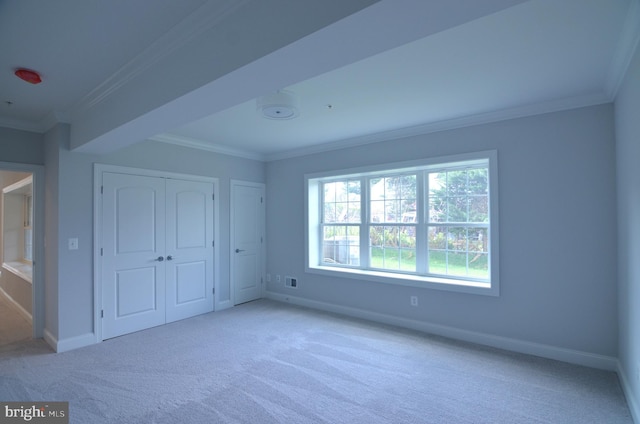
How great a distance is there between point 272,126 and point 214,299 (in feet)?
9.02

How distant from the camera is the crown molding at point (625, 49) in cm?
178

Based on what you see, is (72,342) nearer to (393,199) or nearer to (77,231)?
(77,231)

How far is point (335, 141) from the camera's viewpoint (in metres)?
4.68

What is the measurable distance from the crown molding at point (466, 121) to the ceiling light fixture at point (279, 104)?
1.74 metres

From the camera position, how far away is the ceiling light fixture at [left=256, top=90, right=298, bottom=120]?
2.73 m

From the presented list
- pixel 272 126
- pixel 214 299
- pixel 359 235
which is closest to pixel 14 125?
pixel 272 126

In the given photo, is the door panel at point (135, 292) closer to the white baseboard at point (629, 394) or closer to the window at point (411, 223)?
the window at point (411, 223)

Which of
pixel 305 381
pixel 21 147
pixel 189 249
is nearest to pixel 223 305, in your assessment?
pixel 189 249

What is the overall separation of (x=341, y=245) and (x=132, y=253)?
113 inches

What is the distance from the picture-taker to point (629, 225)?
7.86 ft

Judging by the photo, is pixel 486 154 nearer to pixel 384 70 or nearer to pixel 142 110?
pixel 384 70

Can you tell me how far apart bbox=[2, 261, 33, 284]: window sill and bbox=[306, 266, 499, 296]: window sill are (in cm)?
402

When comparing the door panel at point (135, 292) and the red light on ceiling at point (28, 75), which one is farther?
the door panel at point (135, 292)

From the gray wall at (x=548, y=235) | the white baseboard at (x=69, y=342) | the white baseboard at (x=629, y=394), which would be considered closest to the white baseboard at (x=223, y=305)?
the white baseboard at (x=69, y=342)
